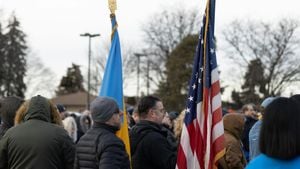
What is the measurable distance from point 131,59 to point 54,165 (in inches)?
2457

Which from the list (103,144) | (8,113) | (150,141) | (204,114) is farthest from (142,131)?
(8,113)

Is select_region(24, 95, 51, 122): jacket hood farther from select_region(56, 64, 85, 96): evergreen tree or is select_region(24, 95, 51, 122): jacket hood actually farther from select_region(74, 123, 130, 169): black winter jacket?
select_region(56, 64, 85, 96): evergreen tree

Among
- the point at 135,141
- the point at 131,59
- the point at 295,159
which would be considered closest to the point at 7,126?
the point at 135,141

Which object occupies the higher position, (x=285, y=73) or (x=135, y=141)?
(x=135, y=141)

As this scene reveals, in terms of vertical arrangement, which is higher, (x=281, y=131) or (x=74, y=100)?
(x=281, y=131)

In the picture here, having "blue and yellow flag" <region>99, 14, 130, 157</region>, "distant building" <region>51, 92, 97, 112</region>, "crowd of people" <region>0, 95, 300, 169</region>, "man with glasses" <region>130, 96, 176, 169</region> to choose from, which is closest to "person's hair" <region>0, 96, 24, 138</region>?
"crowd of people" <region>0, 95, 300, 169</region>

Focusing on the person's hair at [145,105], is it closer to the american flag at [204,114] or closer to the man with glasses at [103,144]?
the american flag at [204,114]

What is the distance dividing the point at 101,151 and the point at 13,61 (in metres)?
64.0

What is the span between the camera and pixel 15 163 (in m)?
5.45

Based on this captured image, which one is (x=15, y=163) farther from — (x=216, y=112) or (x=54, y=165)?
(x=216, y=112)

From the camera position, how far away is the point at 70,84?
105 metres

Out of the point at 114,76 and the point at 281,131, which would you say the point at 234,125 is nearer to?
the point at 114,76

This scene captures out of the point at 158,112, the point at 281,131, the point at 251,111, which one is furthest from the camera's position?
the point at 251,111

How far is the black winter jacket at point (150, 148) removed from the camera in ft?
18.1
